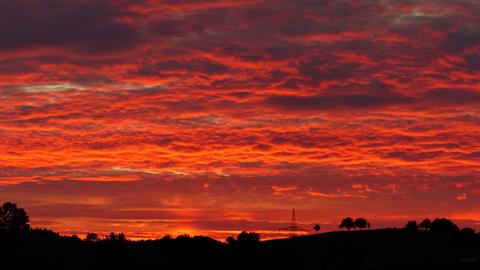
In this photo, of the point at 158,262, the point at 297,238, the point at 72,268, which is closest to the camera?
the point at 72,268

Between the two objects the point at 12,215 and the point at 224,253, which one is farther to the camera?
the point at 12,215

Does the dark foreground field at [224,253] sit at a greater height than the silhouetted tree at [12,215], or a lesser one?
lesser

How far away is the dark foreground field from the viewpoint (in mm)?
80312

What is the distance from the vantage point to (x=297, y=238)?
17125 cm

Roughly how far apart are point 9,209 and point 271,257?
80252 millimetres

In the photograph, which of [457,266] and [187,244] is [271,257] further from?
[457,266]

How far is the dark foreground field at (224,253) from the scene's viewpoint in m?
80.3

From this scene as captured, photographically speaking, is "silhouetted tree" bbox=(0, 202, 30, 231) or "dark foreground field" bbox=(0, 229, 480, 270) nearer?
"dark foreground field" bbox=(0, 229, 480, 270)

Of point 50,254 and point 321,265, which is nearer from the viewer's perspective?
point 50,254

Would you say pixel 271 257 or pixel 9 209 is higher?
pixel 9 209

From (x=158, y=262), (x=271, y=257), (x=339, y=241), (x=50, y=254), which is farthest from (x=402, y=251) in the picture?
(x=50, y=254)

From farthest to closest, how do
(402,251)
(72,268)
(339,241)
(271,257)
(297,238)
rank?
(297,238), (339,241), (402,251), (271,257), (72,268)

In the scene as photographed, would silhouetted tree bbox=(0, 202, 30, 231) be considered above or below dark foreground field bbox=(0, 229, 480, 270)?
above

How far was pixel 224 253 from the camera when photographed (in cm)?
10131
